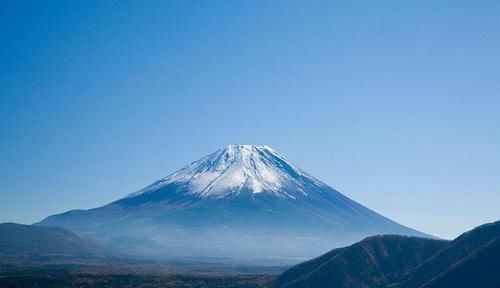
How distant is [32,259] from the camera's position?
649 ft

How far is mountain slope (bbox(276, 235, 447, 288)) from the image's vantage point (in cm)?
10995

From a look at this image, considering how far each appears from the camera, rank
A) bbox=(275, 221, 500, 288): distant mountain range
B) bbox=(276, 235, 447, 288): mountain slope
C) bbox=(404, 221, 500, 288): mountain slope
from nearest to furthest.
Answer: bbox=(404, 221, 500, 288): mountain slope, bbox=(275, 221, 500, 288): distant mountain range, bbox=(276, 235, 447, 288): mountain slope

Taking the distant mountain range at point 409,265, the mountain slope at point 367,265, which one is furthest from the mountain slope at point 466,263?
the mountain slope at point 367,265

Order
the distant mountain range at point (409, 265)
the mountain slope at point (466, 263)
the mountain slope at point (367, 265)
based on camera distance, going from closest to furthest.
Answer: the mountain slope at point (466, 263)
the distant mountain range at point (409, 265)
the mountain slope at point (367, 265)

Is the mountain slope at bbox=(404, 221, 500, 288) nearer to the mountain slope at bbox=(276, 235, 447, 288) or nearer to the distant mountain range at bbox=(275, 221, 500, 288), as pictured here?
the distant mountain range at bbox=(275, 221, 500, 288)

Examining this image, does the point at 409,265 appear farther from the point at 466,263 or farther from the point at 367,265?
the point at 466,263

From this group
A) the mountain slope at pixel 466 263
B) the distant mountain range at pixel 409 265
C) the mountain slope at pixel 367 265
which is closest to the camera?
the mountain slope at pixel 466 263

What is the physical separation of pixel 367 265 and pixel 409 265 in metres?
8.98

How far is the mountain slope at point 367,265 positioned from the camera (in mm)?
109950

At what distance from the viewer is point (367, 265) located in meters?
115

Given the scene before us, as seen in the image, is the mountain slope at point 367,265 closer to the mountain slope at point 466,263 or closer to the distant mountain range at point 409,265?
the distant mountain range at point 409,265

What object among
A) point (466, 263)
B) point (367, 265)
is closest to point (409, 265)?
point (367, 265)

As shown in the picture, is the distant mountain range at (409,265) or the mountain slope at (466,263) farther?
the distant mountain range at (409,265)

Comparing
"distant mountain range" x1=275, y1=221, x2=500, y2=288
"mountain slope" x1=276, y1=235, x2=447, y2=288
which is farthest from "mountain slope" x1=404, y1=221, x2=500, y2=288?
"mountain slope" x1=276, y1=235, x2=447, y2=288
